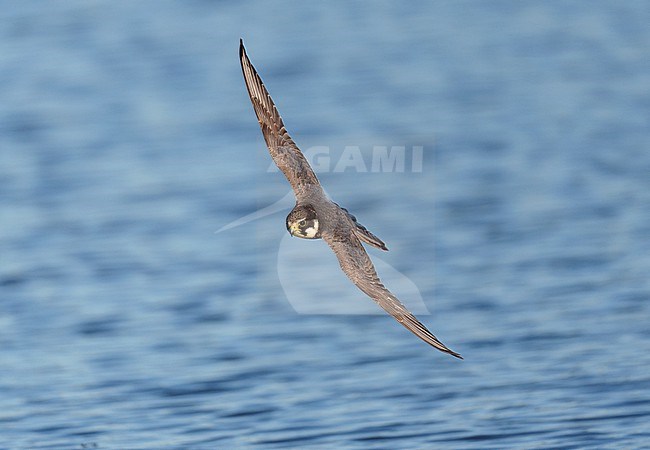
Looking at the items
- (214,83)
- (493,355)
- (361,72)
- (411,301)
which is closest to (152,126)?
(214,83)

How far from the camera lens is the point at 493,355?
13.8 meters

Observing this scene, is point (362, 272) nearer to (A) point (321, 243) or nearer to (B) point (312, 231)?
(B) point (312, 231)

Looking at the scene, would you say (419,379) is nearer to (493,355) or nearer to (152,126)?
(493,355)

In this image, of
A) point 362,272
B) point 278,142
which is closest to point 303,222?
point 362,272

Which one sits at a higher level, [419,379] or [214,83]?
[214,83]

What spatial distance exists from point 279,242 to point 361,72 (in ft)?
20.7

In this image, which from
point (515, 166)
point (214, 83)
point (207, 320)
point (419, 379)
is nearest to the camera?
point (419, 379)

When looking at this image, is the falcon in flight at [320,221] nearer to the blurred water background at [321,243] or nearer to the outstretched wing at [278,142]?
the outstretched wing at [278,142]

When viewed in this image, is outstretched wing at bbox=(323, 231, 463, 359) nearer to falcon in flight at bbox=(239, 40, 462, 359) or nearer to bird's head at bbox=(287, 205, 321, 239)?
falcon in flight at bbox=(239, 40, 462, 359)

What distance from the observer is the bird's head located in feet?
25.9

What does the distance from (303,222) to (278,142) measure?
96 cm

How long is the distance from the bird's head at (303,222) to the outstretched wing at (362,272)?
22 cm

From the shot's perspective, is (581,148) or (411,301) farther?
(581,148)

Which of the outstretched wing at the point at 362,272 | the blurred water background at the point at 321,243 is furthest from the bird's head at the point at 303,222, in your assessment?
the blurred water background at the point at 321,243
